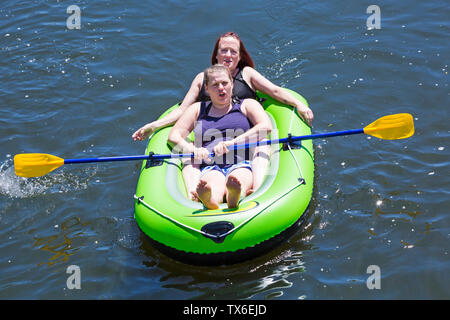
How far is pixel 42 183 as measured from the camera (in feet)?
17.8

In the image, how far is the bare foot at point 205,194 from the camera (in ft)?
13.0

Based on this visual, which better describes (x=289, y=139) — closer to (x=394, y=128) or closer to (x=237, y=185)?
(x=394, y=128)

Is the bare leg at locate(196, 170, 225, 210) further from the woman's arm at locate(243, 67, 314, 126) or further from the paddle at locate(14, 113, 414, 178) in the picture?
the woman's arm at locate(243, 67, 314, 126)

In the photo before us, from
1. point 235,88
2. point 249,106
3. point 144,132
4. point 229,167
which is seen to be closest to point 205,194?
point 229,167

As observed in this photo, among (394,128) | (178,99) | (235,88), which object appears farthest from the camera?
(178,99)

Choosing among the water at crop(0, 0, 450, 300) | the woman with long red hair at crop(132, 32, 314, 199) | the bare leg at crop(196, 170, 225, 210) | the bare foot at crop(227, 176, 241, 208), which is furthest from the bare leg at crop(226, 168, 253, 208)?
the woman with long red hair at crop(132, 32, 314, 199)

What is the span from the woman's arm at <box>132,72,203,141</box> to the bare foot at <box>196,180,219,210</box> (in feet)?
4.23

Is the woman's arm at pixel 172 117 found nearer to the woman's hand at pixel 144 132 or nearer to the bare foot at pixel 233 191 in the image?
the woman's hand at pixel 144 132

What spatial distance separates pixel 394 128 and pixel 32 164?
3.07 metres

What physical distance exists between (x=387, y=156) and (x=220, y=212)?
2.06 metres

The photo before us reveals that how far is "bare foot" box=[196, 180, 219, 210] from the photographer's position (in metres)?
3.95

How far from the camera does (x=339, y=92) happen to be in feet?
20.7
